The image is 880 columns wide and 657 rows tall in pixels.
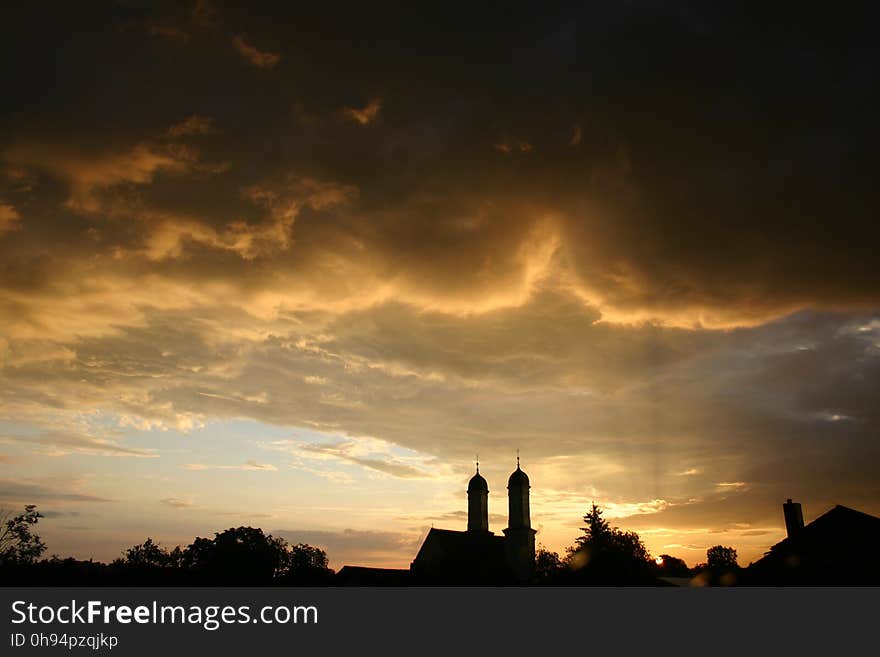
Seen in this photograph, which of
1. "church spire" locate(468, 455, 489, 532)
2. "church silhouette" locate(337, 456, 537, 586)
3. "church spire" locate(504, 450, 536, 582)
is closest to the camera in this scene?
"church silhouette" locate(337, 456, 537, 586)

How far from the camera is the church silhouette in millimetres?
65438

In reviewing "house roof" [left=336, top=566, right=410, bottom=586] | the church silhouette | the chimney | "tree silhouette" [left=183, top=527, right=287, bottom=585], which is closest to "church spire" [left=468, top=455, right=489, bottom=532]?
the church silhouette

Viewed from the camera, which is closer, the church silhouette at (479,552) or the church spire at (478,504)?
the church silhouette at (479,552)

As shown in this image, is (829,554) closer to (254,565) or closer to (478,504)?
(478,504)

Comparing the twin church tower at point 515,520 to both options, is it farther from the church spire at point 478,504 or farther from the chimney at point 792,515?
the chimney at point 792,515

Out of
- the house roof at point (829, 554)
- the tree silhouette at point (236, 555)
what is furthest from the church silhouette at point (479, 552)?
the house roof at point (829, 554)

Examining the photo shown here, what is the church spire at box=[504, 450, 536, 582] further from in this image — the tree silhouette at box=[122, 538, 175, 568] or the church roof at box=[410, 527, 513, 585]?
the tree silhouette at box=[122, 538, 175, 568]

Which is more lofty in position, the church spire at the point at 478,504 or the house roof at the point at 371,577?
the church spire at the point at 478,504

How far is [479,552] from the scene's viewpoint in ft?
235

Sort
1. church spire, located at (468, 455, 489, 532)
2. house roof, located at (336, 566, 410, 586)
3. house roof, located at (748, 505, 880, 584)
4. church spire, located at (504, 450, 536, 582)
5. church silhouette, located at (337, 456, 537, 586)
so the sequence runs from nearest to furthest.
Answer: house roof, located at (748, 505, 880, 584) < house roof, located at (336, 566, 410, 586) < church silhouette, located at (337, 456, 537, 586) < church spire, located at (504, 450, 536, 582) < church spire, located at (468, 455, 489, 532)

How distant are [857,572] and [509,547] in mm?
45648

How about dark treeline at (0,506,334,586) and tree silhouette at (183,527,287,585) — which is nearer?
dark treeline at (0,506,334,586)

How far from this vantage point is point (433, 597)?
74.7 ft

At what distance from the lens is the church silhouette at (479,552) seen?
6544 cm
